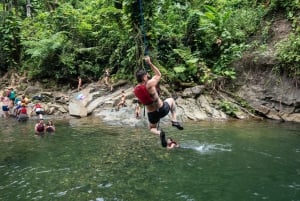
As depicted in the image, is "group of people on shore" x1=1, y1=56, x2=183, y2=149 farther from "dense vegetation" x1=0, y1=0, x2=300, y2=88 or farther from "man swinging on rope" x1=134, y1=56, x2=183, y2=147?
"dense vegetation" x1=0, y1=0, x2=300, y2=88

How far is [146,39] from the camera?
24.2 metres

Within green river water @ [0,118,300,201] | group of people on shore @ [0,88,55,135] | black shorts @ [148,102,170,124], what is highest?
black shorts @ [148,102,170,124]

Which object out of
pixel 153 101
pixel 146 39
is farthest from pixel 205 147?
pixel 146 39

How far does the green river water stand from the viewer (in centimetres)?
961

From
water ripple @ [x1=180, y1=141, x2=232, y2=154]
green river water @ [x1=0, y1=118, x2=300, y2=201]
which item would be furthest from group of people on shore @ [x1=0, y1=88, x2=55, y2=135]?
water ripple @ [x1=180, y1=141, x2=232, y2=154]

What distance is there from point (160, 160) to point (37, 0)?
37.9 m

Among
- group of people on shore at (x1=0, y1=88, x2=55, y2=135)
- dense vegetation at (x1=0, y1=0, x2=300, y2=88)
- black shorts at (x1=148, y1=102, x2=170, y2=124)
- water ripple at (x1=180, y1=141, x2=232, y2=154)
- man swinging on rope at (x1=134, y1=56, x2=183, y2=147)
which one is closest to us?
man swinging on rope at (x1=134, y1=56, x2=183, y2=147)

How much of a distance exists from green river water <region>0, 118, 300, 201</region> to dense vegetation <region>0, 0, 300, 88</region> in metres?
7.68

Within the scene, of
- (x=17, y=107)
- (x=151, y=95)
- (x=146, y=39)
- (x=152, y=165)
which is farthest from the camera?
(x=17, y=107)

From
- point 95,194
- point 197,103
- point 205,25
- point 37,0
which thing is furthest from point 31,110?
point 37,0

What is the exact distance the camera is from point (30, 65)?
107 ft

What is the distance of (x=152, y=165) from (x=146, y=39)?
13.5m

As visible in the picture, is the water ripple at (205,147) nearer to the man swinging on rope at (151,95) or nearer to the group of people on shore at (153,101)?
the group of people on shore at (153,101)

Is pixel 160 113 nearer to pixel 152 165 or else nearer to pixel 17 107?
pixel 152 165
